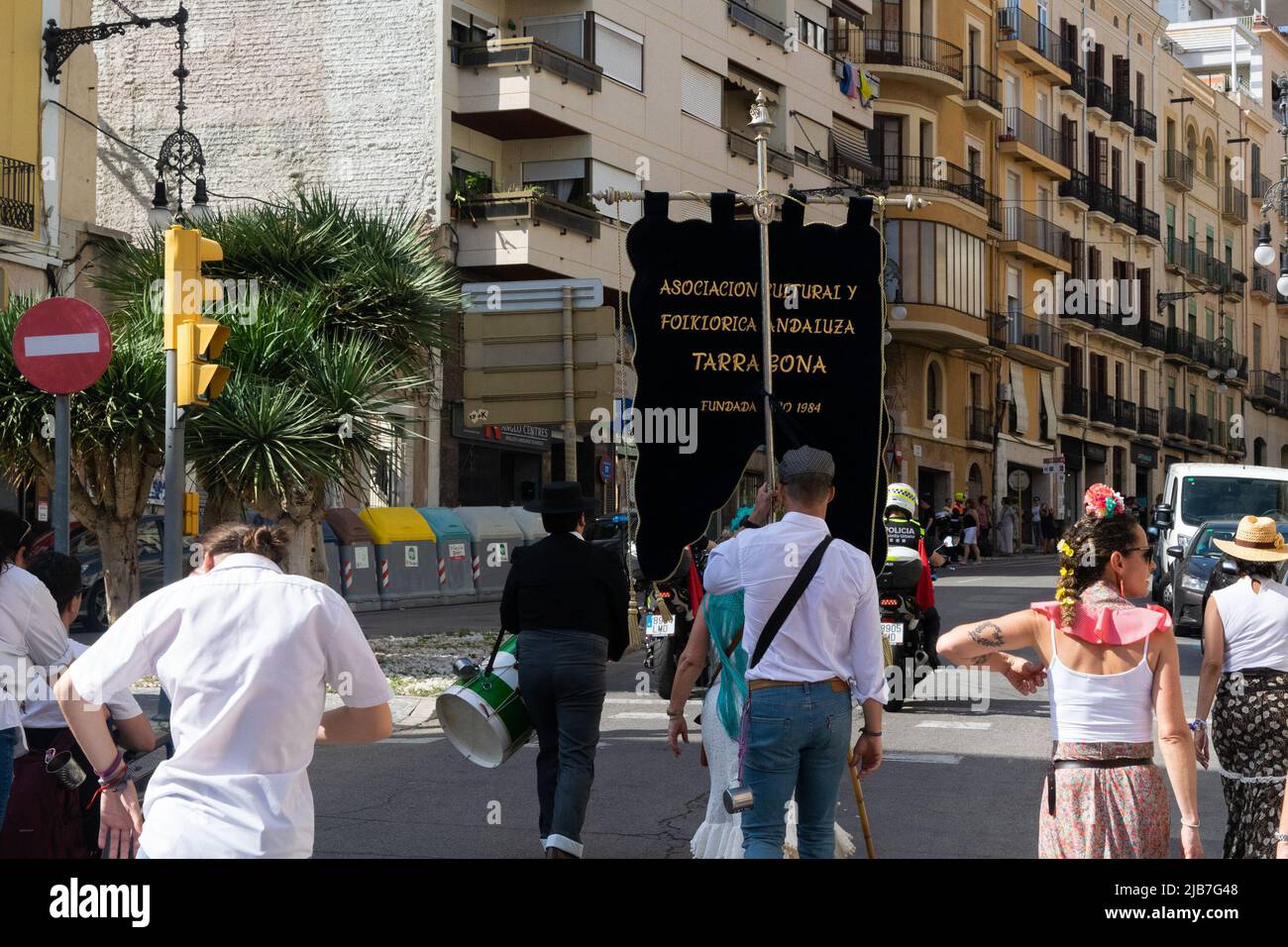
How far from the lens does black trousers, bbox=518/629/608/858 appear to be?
26.1ft

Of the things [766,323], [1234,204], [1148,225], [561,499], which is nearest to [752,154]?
[1148,225]

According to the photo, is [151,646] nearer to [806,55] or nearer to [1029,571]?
[1029,571]

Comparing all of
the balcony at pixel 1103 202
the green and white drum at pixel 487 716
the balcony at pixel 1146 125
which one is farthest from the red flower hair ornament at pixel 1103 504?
the balcony at pixel 1146 125

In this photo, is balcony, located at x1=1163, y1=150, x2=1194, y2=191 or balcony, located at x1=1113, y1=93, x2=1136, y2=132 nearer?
balcony, located at x1=1113, y1=93, x2=1136, y2=132

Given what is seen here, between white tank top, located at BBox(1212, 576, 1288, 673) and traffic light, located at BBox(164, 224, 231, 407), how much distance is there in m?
7.08

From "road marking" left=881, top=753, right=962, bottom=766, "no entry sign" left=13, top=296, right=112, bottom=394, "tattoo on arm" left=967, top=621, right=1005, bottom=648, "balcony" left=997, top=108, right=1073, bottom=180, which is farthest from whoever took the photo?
"balcony" left=997, top=108, right=1073, bottom=180

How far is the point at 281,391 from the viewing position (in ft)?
63.6

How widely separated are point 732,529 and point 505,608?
8.10ft

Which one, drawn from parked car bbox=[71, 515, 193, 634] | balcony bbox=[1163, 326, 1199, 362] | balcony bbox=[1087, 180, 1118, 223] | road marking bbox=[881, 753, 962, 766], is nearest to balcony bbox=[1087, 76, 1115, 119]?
balcony bbox=[1087, 180, 1118, 223]

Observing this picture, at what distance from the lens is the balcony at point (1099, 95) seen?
58.7 metres

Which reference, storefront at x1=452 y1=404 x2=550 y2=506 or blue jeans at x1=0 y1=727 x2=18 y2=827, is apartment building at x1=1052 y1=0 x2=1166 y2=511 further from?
blue jeans at x1=0 y1=727 x2=18 y2=827

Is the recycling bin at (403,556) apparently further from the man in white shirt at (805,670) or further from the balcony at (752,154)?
the man in white shirt at (805,670)

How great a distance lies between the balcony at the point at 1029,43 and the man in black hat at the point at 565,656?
157 feet

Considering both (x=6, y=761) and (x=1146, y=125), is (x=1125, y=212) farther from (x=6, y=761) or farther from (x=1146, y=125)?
(x=6, y=761)
